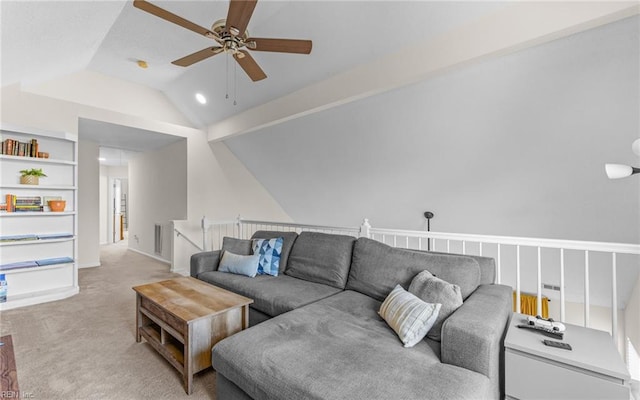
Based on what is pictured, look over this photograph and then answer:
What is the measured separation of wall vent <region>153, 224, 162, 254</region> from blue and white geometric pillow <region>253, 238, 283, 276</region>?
3.58 meters

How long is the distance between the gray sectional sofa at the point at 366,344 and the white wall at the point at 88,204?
4.47 meters

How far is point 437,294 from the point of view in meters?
1.75

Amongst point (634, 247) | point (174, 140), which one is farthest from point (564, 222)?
point (174, 140)

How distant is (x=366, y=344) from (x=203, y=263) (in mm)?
2211

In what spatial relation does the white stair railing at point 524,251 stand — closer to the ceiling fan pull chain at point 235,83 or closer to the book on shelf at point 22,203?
the ceiling fan pull chain at point 235,83

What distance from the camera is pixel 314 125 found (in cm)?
394

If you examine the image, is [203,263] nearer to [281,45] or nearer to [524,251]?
[281,45]

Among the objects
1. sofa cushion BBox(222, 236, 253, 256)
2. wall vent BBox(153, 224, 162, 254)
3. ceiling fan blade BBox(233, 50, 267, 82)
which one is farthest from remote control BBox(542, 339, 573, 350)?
wall vent BBox(153, 224, 162, 254)

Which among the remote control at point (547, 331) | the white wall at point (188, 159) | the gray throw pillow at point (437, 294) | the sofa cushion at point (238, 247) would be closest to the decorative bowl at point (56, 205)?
the white wall at point (188, 159)

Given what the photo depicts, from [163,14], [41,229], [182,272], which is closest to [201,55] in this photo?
[163,14]

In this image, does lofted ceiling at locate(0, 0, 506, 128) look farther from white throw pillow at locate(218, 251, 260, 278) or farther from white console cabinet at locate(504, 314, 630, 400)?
white console cabinet at locate(504, 314, 630, 400)

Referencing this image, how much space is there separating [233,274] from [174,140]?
340 cm

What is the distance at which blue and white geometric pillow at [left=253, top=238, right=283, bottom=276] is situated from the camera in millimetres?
2957

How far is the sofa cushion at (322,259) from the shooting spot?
2.60 meters
